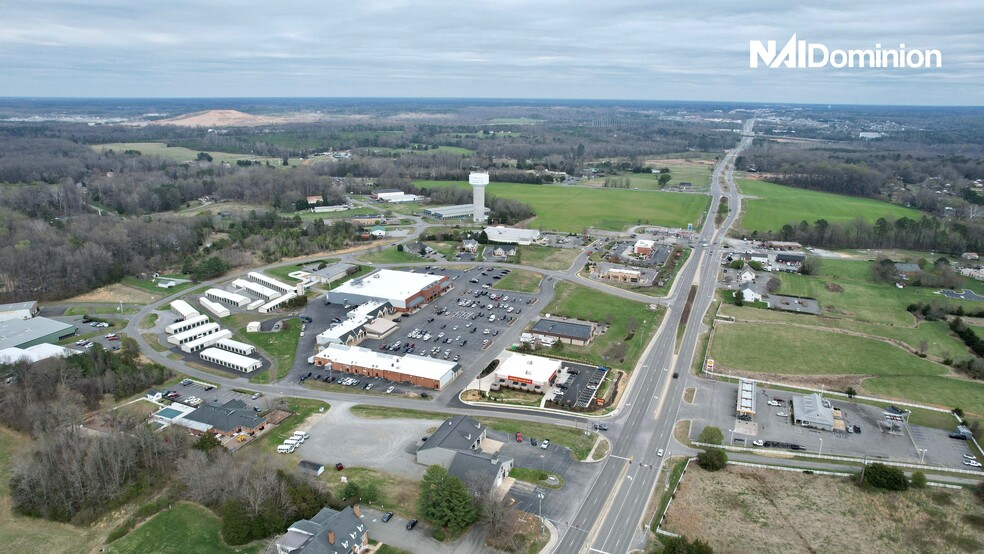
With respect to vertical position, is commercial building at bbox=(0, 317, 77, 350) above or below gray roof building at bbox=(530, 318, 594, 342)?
above

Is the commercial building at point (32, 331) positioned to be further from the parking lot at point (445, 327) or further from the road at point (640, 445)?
the road at point (640, 445)

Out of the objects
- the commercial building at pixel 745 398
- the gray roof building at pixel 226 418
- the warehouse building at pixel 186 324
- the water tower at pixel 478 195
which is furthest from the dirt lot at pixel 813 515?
the water tower at pixel 478 195

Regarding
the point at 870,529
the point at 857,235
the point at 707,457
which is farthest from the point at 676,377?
the point at 857,235

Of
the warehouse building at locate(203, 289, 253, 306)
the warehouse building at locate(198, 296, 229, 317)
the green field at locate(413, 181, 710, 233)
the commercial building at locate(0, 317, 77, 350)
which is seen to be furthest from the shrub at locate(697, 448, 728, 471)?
the green field at locate(413, 181, 710, 233)

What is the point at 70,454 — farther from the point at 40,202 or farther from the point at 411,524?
the point at 40,202

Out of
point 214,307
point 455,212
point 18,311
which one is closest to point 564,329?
point 214,307

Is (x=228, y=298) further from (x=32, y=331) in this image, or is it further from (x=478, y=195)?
(x=478, y=195)

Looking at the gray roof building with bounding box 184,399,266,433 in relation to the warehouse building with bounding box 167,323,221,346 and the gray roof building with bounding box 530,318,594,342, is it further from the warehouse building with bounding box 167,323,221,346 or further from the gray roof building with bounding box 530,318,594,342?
the gray roof building with bounding box 530,318,594,342

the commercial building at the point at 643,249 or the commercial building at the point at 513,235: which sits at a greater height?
the commercial building at the point at 513,235
